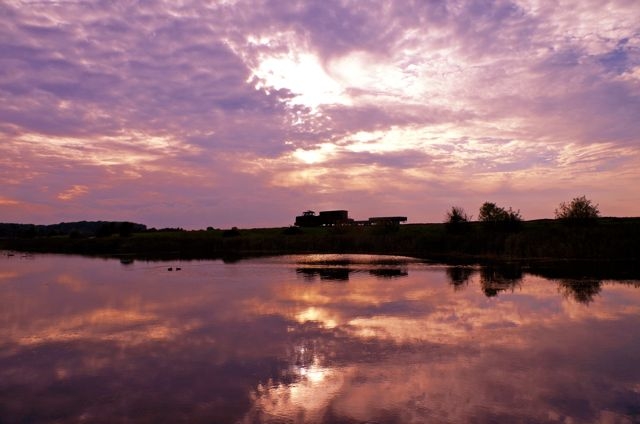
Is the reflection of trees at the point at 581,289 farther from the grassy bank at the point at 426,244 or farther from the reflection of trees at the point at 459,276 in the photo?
the grassy bank at the point at 426,244

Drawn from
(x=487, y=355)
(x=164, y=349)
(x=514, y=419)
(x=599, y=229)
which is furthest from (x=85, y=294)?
(x=599, y=229)

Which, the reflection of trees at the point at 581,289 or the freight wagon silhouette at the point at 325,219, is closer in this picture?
the reflection of trees at the point at 581,289

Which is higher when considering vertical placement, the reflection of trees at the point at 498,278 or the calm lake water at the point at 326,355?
the reflection of trees at the point at 498,278

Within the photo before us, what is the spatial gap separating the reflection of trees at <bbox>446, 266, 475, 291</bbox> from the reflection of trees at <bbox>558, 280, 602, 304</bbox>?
6293 millimetres

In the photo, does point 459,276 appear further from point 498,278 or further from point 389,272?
point 389,272

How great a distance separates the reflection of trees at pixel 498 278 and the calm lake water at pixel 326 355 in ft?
1.61

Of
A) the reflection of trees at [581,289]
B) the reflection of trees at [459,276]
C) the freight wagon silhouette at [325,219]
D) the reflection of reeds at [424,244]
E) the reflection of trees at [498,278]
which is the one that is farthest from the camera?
the freight wagon silhouette at [325,219]

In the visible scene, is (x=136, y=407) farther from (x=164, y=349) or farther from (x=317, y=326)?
(x=317, y=326)

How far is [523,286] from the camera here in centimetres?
3238

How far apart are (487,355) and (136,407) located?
11.2 meters

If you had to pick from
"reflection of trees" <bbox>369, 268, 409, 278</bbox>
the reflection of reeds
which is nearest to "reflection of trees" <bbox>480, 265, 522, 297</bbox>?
"reflection of trees" <bbox>369, 268, 409, 278</bbox>

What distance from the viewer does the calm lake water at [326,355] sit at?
11.9 m

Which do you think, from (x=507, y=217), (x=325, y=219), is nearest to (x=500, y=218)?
(x=507, y=217)

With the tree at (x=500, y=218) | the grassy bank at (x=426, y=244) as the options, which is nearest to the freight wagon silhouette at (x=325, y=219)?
the grassy bank at (x=426, y=244)
